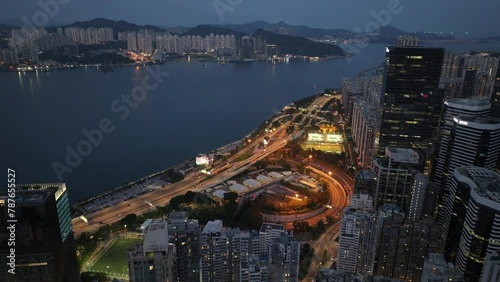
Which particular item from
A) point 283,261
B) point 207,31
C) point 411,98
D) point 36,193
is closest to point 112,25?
point 207,31

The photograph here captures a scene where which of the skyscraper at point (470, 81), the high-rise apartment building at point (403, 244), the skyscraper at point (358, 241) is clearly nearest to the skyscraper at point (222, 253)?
the skyscraper at point (358, 241)

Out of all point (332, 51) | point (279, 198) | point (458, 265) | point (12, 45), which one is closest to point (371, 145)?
point (279, 198)

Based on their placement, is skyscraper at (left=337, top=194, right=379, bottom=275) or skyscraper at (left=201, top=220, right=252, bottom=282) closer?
skyscraper at (left=201, top=220, right=252, bottom=282)

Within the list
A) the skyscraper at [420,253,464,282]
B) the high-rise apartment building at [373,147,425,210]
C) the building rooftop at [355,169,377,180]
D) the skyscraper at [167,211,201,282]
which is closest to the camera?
the skyscraper at [420,253,464,282]

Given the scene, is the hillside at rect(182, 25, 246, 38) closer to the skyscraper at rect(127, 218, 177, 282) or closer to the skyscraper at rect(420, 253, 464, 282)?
the skyscraper at rect(420, 253, 464, 282)

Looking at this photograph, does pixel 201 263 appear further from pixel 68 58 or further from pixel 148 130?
pixel 68 58

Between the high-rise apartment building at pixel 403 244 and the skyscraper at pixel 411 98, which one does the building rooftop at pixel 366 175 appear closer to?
the skyscraper at pixel 411 98

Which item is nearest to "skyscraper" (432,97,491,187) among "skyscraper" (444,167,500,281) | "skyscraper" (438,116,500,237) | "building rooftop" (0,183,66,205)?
"skyscraper" (438,116,500,237)
